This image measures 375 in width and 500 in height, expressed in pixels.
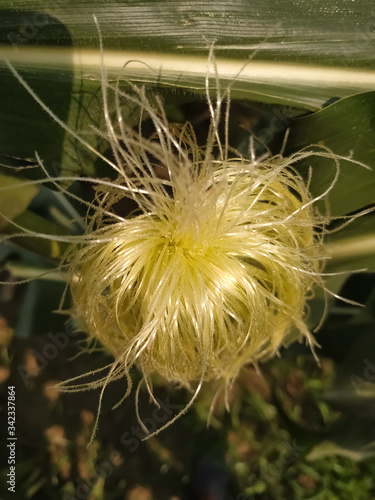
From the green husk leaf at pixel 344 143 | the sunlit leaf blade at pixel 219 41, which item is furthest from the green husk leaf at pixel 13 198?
the green husk leaf at pixel 344 143

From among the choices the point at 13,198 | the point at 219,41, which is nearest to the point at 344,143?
the point at 219,41

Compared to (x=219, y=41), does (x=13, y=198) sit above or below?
below

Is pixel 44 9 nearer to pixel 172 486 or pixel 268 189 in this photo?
pixel 268 189

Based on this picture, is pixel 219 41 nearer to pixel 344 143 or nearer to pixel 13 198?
pixel 344 143

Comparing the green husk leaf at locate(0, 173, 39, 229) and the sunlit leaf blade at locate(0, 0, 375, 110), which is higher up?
the sunlit leaf blade at locate(0, 0, 375, 110)

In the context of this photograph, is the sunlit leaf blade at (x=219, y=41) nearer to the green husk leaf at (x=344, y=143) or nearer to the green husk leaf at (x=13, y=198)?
the green husk leaf at (x=344, y=143)

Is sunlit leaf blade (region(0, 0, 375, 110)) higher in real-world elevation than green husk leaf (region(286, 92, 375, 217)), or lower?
higher

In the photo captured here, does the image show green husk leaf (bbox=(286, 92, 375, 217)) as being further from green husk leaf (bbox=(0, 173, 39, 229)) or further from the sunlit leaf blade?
green husk leaf (bbox=(0, 173, 39, 229))

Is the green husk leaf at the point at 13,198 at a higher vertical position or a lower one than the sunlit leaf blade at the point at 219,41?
lower

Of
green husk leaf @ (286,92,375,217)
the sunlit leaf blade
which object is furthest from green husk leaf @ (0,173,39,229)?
green husk leaf @ (286,92,375,217)

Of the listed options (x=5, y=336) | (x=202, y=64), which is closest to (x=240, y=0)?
(x=202, y=64)

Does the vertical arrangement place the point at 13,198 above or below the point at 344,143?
below

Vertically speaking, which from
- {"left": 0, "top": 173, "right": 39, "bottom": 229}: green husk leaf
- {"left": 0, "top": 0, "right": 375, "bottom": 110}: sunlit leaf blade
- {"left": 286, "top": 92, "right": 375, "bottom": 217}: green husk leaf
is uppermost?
{"left": 0, "top": 0, "right": 375, "bottom": 110}: sunlit leaf blade
